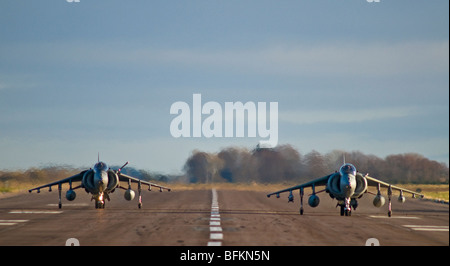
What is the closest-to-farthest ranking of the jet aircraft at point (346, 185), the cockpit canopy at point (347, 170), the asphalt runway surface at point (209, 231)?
the asphalt runway surface at point (209, 231) → the jet aircraft at point (346, 185) → the cockpit canopy at point (347, 170)

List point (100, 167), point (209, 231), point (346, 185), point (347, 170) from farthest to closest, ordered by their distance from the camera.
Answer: point (100, 167) → point (347, 170) → point (346, 185) → point (209, 231)

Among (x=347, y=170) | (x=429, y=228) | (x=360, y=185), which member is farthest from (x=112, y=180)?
(x=429, y=228)

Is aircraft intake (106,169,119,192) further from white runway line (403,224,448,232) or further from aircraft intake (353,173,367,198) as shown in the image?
white runway line (403,224,448,232)

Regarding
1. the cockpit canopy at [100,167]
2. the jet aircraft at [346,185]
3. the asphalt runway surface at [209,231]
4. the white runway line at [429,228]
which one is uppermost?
the cockpit canopy at [100,167]

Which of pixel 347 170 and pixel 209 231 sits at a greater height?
pixel 347 170

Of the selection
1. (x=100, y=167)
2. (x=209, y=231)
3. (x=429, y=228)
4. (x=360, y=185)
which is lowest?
(x=429, y=228)

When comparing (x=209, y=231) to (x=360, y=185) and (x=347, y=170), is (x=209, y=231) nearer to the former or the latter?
(x=347, y=170)

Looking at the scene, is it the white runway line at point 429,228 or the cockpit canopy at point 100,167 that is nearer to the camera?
the white runway line at point 429,228

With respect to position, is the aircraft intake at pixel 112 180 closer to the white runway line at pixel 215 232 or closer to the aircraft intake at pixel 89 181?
the aircraft intake at pixel 89 181

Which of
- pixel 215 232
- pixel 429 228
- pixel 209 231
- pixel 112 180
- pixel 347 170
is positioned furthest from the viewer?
pixel 112 180

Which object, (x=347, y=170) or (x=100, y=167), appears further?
(x=100, y=167)

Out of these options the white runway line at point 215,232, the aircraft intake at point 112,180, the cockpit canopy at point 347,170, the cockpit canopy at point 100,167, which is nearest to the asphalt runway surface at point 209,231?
the white runway line at point 215,232
